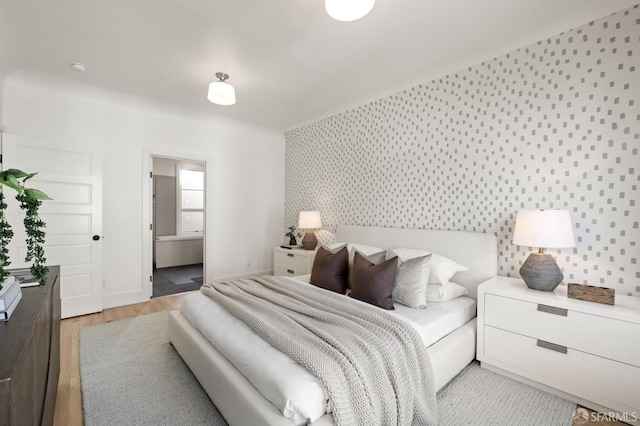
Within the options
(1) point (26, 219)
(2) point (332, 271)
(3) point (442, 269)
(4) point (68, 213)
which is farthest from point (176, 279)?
(3) point (442, 269)

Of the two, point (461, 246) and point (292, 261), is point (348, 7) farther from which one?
point (292, 261)

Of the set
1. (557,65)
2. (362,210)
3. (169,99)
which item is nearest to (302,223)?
(362,210)

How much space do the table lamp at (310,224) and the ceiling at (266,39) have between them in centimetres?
167

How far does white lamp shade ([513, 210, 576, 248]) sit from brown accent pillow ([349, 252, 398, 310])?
3.16ft

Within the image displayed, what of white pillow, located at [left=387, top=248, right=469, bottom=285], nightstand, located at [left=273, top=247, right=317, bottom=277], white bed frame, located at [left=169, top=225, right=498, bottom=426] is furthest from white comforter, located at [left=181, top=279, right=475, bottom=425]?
nightstand, located at [left=273, top=247, right=317, bottom=277]

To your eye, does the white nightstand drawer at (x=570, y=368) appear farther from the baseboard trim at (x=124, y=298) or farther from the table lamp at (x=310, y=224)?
the baseboard trim at (x=124, y=298)

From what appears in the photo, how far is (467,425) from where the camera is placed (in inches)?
65.1

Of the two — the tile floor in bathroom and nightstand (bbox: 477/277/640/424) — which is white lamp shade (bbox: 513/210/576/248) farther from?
the tile floor in bathroom

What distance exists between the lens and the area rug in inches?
67.2

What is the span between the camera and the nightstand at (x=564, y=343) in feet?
5.50

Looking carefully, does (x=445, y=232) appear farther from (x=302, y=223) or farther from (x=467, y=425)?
(x=302, y=223)

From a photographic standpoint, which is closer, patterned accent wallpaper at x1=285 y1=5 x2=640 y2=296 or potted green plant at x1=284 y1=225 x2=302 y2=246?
patterned accent wallpaper at x1=285 y1=5 x2=640 y2=296

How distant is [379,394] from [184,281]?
4.38 m

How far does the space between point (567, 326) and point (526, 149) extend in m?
1.38
